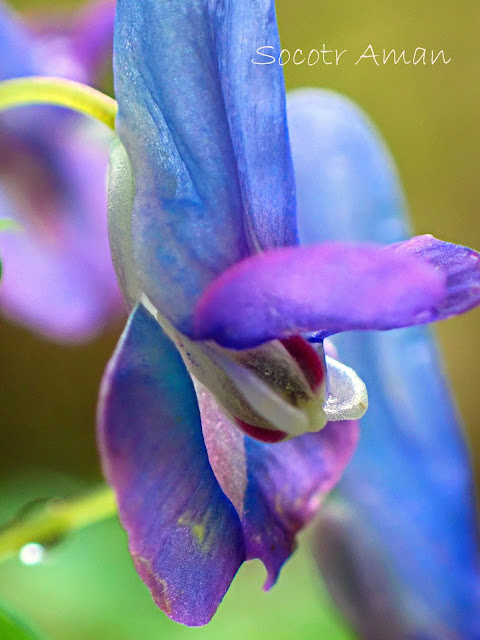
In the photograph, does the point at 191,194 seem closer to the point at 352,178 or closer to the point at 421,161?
the point at 352,178

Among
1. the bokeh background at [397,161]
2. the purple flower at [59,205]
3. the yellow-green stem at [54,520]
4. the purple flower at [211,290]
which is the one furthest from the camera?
the bokeh background at [397,161]

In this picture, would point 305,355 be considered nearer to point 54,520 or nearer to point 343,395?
point 343,395

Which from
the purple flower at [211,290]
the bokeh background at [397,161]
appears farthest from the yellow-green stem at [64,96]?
the bokeh background at [397,161]

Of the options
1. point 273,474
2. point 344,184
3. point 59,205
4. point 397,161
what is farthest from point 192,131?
point 397,161

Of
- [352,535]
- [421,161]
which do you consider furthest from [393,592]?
[421,161]

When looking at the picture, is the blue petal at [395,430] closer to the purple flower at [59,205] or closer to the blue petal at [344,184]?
the blue petal at [344,184]

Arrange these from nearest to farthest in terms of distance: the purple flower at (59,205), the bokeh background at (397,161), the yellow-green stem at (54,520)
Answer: the yellow-green stem at (54,520)
the purple flower at (59,205)
the bokeh background at (397,161)

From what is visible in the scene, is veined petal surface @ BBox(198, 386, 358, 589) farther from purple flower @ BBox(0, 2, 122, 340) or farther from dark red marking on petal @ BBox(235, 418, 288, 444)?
purple flower @ BBox(0, 2, 122, 340)
